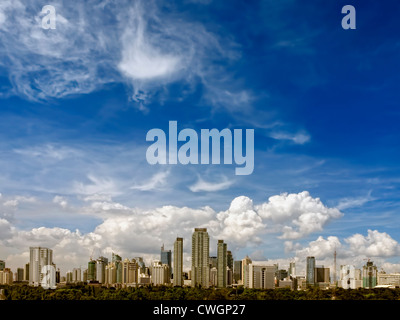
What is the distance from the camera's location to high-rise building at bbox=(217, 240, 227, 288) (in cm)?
5281

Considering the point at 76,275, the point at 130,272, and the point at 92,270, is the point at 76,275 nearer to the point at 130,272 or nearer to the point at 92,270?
the point at 92,270

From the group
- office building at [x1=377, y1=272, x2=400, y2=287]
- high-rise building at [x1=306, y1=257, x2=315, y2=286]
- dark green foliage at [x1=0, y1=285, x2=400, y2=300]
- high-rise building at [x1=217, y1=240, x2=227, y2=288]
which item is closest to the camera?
dark green foliage at [x1=0, y1=285, x2=400, y2=300]

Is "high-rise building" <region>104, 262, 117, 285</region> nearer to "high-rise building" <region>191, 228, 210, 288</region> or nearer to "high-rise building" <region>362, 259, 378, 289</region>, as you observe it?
"high-rise building" <region>191, 228, 210, 288</region>

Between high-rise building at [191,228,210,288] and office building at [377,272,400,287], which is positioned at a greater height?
high-rise building at [191,228,210,288]

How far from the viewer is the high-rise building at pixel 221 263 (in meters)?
52.8

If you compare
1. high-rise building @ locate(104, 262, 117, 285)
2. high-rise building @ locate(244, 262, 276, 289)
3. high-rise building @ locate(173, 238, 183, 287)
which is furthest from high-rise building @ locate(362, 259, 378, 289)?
high-rise building @ locate(104, 262, 117, 285)

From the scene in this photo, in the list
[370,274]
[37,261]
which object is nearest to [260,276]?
[370,274]

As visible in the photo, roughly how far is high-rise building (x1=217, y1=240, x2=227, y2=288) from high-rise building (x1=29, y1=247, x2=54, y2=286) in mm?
17872

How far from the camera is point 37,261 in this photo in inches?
2096

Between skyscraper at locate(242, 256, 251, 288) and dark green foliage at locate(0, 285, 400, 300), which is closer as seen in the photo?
dark green foliage at locate(0, 285, 400, 300)

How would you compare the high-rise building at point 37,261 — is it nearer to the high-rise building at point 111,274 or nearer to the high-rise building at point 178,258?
the high-rise building at point 111,274

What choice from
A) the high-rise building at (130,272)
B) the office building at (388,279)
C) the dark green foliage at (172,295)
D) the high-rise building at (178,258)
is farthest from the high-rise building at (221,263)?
the office building at (388,279)
